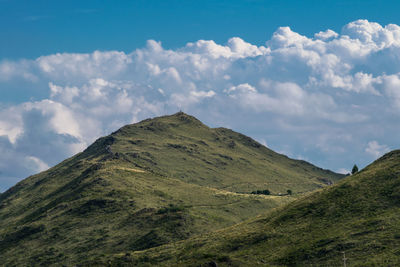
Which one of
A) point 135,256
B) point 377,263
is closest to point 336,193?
point 377,263

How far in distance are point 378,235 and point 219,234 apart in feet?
196

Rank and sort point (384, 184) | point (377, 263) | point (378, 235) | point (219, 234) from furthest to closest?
point (219, 234) → point (384, 184) → point (378, 235) → point (377, 263)

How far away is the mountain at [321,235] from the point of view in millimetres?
130250

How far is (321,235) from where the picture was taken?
145 meters

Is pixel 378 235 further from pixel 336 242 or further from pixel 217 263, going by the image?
pixel 217 263

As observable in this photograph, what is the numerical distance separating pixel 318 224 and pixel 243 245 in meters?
23.1

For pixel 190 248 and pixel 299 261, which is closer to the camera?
pixel 299 261

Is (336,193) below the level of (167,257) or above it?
above

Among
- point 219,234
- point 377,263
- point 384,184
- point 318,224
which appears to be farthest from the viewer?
point 219,234

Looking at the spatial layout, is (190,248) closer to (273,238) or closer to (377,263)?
(273,238)

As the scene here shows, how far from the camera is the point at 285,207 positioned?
18462cm

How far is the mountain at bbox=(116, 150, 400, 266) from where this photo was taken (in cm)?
13025

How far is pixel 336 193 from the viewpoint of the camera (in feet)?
563

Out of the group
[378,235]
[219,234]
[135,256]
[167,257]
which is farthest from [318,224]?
[135,256]
